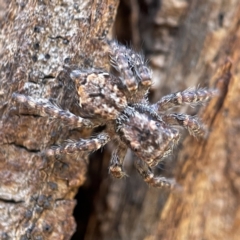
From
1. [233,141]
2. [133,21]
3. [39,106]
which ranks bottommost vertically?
[39,106]

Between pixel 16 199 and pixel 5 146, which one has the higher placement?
pixel 5 146

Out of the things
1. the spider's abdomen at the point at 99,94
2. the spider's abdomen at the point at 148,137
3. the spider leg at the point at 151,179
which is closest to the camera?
the spider's abdomen at the point at 99,94

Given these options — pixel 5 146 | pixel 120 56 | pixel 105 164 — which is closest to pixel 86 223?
pixel 105 164

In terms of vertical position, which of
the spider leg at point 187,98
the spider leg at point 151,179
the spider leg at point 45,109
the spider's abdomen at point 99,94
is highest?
the spider leg at point 187,98

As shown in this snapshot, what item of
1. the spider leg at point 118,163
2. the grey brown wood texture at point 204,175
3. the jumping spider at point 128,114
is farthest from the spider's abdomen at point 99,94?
the grey brown wood texture at point 204,175

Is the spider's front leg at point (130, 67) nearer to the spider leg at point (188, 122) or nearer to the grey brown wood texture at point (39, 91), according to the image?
the grey brown wood texture at point (39, 91)

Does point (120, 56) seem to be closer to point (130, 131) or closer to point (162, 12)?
point (130, 131)
